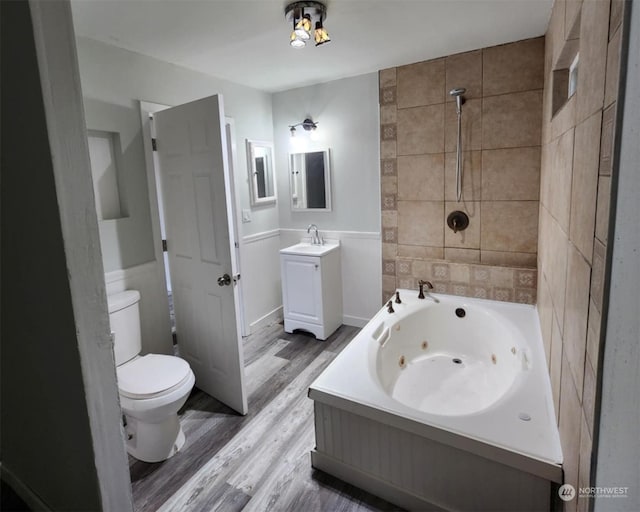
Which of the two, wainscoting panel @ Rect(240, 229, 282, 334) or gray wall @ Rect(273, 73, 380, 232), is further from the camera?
wainscoting panel @ Rect(240, 229, 282, 334)

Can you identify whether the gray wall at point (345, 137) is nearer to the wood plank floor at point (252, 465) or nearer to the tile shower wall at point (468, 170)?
the tile shower wall at point (468, 170)

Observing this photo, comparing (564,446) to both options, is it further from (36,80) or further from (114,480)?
(36,80)

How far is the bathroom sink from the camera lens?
3.32m

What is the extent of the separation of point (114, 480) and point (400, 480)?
122 cm

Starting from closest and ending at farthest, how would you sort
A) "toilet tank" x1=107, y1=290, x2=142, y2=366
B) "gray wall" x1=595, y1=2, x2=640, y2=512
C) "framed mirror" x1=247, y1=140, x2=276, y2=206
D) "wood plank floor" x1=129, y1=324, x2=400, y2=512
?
1. "gray wall" x1=595, y1=2, x2=640, y2=512
2. "wood plank floor" x1=129, y1=324, x2=400, y2=512
3. "toilet tank" x1=107, y1=290, x2=142, y2=366
4. "framed mirror" x1=247, y1=140, x2=276, y2=206

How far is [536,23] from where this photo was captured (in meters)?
2.28

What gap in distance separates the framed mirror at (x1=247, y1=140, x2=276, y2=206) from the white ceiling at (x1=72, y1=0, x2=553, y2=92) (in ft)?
2.34

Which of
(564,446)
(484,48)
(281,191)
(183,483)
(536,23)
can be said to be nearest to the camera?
(564,446)

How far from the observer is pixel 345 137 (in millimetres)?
3377

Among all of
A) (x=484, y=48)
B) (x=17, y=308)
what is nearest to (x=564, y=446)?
(x=17, y=308)

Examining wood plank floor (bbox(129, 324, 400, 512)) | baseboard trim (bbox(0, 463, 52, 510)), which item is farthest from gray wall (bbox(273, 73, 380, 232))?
baseboard trim (bbox(0, 463, 52, 510))

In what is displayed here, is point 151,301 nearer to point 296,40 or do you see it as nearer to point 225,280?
point 225,280

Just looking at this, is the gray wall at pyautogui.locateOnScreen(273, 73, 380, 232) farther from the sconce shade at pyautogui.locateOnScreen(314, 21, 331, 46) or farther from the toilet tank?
the toilet tank

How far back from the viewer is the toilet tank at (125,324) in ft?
7.06
